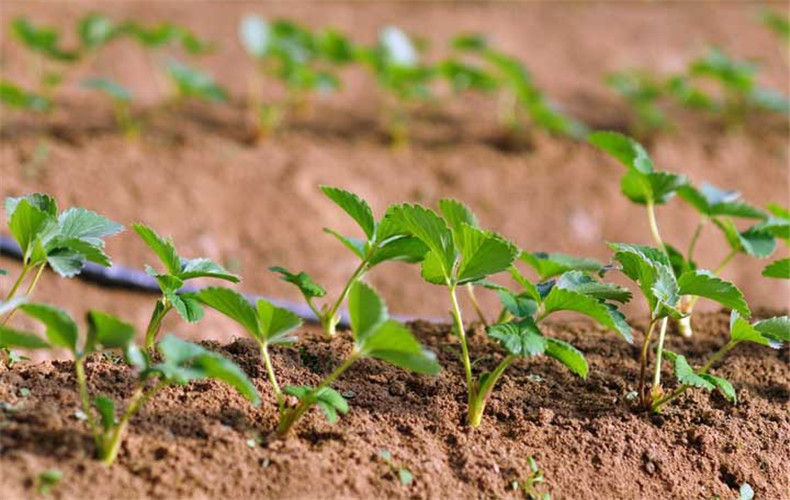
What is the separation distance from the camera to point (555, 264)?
5.57 feet

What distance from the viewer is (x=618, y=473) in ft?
5.07

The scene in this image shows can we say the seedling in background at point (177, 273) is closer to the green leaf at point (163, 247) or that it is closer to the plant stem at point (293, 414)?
the green leaf at point (163, 247)

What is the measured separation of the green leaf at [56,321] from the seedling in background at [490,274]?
19.0 inches

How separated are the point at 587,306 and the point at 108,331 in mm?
659

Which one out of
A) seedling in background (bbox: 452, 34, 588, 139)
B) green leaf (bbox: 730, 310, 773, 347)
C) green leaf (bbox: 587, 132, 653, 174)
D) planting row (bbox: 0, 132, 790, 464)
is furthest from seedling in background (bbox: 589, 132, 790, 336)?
seedling in background (bbox: 452, 34, 588, 139)

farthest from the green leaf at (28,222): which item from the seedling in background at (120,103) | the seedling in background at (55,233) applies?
the seedling in background at (120,103)

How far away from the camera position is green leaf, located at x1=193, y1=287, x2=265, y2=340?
1.40 meters

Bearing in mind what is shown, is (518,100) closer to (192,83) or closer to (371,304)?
(192,83)

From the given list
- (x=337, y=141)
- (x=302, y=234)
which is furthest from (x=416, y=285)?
(x=337, y=141)

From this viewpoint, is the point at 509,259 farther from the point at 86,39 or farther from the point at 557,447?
the point at 86,39

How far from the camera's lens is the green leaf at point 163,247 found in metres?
1.50

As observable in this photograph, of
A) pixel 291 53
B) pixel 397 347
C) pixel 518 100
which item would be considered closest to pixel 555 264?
pixel 397 347

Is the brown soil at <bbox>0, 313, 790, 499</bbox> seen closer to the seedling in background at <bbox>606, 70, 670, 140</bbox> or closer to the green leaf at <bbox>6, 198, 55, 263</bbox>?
the green leaf at <bbox>6, 198, 55, 263</bbox>

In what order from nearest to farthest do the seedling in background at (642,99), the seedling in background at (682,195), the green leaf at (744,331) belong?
the green leaf at (744,331) → the seedling in background at (682,195) → the seedling in background at (642,99)
